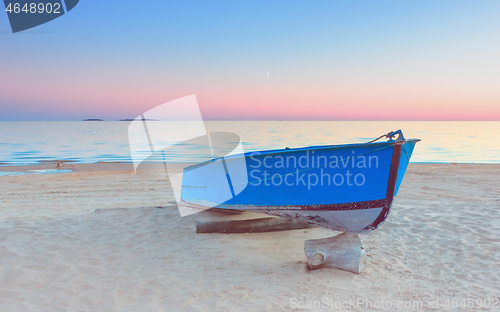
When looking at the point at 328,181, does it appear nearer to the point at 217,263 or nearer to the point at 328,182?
the point at 328,182

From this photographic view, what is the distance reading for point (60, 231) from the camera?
511 cm

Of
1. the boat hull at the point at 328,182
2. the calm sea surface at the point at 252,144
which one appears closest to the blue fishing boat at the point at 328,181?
the boat hull at the point at 328,182

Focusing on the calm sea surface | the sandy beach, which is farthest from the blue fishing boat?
the calm sea surface

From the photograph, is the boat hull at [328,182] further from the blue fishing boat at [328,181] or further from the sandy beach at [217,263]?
the sandy beach at [217,263]

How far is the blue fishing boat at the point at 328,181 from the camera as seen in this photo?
13.4ft

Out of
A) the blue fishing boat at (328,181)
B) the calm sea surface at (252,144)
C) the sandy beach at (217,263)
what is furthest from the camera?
the calm sea surface at (252,144)

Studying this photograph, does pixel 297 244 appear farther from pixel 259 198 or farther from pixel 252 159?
pixel 252 159

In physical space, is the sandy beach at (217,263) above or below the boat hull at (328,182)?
below

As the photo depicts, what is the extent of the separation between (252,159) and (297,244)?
1.59 meters

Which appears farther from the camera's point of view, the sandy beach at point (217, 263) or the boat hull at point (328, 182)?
the boat hull at point (328, 182)

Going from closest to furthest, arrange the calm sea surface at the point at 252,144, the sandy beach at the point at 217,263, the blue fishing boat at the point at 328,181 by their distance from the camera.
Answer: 1. the sandy beach at the point at 217,263
2. the blue fishing boat at the point at 328,181
3. the calm sea surface at the point at 252,144

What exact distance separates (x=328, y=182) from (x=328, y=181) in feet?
0.04

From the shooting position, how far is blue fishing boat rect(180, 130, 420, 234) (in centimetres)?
409

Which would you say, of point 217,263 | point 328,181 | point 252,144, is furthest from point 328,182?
point 252,144
